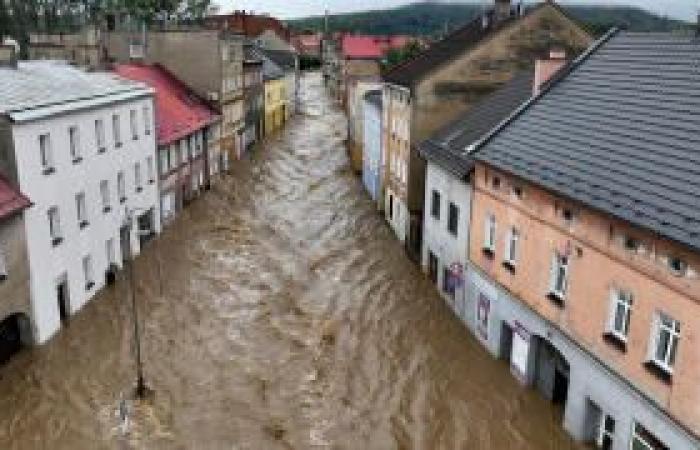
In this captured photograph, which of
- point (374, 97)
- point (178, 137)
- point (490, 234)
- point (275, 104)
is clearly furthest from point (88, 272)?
point (275, 104)

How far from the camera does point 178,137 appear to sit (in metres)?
41.6

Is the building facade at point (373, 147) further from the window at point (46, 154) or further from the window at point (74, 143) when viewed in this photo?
the window at point (46, 154)

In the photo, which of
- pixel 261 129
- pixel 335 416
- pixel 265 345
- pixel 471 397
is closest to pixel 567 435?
pixel 471 397

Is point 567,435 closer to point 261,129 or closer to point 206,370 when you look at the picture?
point 206,370

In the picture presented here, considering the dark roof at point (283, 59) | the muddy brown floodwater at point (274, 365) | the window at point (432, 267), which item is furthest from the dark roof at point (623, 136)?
the dark roof at point (283, 59)

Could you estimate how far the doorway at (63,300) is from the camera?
26.8 metres

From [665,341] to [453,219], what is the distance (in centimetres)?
1305

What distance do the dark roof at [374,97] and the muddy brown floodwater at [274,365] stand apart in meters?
9.77

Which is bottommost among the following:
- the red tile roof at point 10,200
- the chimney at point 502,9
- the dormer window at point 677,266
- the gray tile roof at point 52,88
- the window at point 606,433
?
the window at point 606,433

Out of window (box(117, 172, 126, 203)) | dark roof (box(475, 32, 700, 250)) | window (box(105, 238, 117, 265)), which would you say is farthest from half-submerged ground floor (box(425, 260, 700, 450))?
window (box(117, 172, 126, 203))

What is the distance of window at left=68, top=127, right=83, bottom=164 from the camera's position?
2766 cm

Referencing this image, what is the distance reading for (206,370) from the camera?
2461 cm

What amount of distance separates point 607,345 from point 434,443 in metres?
5.78

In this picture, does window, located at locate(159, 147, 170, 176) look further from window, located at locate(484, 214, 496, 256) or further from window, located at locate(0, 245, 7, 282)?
window, located at locate(484, 214, 496, 256)
